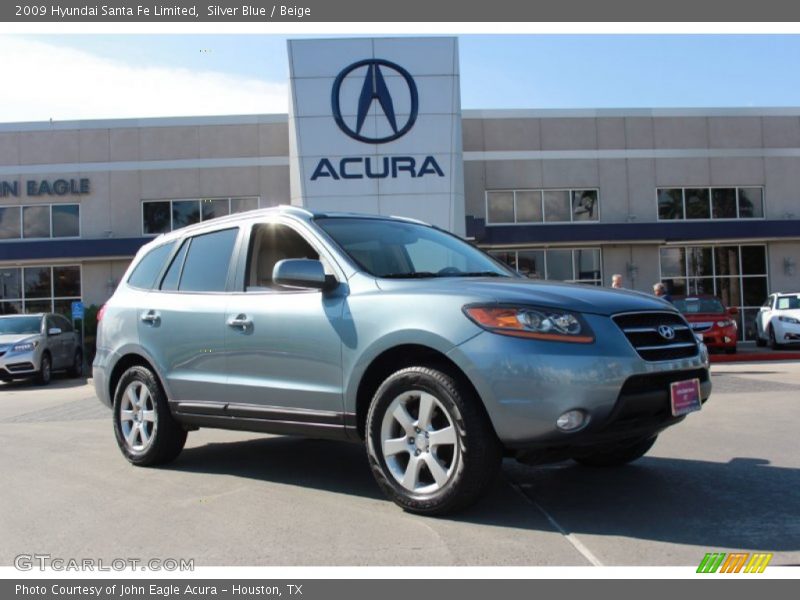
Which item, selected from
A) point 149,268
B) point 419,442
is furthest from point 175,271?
point 419,442

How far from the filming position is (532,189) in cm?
2498

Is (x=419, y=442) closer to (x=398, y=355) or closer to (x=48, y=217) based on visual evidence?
(x=398, y=355)

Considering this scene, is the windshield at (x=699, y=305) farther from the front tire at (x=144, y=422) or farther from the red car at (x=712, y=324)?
the front tire at (x=144, y=422)

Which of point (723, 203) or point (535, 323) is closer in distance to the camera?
point (535, 323)

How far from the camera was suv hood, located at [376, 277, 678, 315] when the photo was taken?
3945 millimetres

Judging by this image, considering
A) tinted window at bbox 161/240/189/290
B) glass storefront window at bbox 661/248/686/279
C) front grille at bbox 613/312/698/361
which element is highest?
glass storefront window at bbox 661/248/686/279

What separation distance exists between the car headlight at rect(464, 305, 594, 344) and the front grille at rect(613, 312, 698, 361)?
0.86 ft

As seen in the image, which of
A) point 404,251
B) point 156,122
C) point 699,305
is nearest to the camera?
point 404,251

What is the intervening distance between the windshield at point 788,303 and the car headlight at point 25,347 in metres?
18.7

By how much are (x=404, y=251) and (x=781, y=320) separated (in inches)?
707

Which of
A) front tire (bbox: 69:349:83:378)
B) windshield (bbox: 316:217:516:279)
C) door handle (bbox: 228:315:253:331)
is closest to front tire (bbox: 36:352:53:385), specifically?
front tire (bbox: 69:349:83:378)

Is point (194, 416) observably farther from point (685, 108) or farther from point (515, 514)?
point (685, 108)

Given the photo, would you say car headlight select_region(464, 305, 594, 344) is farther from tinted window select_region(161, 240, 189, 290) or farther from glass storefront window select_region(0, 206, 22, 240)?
glass storefront window select_region(0, 206, 22, 240)

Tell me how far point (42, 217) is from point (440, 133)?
44.8 ft
